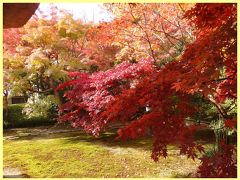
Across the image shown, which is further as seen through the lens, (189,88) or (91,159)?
(91,159)

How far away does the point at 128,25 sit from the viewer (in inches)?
399

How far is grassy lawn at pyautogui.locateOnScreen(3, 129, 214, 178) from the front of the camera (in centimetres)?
609

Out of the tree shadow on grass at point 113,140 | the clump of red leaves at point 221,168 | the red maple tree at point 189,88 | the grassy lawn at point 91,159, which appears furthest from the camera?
the tree shadow on grass at point 113,140

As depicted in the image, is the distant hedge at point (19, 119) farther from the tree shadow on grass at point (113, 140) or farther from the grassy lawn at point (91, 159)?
the grassy lawn at point (91, 159)

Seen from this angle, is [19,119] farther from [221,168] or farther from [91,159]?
[221,168]

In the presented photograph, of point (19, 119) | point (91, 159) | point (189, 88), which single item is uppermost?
point (189, 88)

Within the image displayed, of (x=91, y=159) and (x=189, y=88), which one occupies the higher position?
(x=189, y=88)

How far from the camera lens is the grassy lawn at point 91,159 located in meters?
6.09

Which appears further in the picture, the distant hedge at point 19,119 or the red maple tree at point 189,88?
the distant hedge at point 19,119

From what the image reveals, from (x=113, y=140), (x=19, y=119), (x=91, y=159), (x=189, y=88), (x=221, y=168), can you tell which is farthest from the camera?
(x=19, y=119)

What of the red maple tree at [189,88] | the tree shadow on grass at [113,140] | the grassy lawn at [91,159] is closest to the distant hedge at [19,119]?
the tree shadow on grass at [113,140]

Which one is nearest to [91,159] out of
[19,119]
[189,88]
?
[189,88]

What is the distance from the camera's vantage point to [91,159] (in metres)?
7.13

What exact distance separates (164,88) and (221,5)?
1.28 meters
